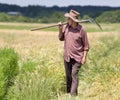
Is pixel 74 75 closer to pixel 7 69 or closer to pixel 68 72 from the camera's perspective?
pixel 68 72

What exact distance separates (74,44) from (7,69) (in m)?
1.50

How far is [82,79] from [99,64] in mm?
1636

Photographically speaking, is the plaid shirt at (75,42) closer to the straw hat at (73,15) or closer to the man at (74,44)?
the man at (74,44)

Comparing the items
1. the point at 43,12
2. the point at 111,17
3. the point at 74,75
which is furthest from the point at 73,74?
the point at 43,12

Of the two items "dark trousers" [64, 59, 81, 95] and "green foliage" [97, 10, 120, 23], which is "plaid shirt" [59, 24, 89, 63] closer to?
"dark trousers" [64, 59, 81, 95]

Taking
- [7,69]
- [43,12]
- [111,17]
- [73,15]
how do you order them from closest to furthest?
[73,15] → [7,69] → [111,17] → [43,12]

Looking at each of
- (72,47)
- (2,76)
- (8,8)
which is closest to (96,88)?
(72,47)

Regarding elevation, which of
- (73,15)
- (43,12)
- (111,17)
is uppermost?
(73,15)

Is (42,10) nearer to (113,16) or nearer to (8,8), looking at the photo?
(8,8)

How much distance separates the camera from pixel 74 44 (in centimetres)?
950

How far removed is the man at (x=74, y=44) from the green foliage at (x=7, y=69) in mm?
1243

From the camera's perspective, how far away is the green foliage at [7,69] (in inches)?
349

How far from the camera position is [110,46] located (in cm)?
2128

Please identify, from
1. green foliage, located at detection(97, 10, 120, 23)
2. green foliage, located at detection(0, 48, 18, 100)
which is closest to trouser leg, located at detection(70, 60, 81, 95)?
green foliage, located at detection(0, 48, 18, 100)
